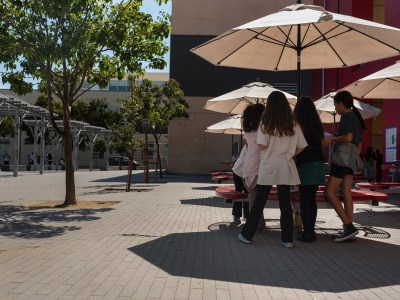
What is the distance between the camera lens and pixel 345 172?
6.53 m

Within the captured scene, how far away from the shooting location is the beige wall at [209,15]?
33.6 meters

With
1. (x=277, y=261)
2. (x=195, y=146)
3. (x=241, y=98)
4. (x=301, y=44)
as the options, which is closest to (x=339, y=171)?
(x=277, y=261)

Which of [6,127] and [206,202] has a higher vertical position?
[6,127]

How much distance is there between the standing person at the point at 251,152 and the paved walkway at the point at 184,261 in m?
0.74

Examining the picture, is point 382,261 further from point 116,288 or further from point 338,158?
point 116,288

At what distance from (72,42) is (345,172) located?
19.6 ft

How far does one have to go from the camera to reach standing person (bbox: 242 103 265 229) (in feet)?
23.0

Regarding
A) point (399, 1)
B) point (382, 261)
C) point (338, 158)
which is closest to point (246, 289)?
point (382, 261)

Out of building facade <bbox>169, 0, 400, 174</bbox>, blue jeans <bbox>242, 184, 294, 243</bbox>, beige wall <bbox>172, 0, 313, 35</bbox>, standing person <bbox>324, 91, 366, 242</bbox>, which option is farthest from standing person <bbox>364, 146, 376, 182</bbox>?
beige wall <bbox>172, 0, 313, 35</bbox>

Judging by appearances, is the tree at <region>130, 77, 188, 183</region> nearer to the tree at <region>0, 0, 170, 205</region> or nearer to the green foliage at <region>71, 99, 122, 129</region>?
the tree at <region>0, 0, 170, 205</region>

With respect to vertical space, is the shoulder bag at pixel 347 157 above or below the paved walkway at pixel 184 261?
above

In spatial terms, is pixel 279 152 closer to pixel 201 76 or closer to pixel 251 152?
pixel 251 152

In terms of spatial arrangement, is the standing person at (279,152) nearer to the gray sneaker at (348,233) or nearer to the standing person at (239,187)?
the gray sneaker at (348,233)

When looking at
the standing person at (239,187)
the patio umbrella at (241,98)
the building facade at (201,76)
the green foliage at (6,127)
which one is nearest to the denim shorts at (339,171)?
the standing person at (239,187)
